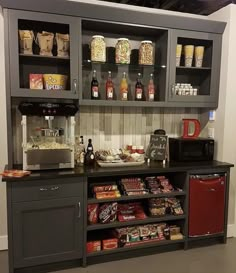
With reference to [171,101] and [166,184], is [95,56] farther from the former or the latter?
[166,184]

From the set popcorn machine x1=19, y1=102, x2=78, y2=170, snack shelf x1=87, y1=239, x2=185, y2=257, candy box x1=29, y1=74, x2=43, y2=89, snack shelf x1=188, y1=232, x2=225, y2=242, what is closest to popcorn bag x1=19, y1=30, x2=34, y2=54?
candy box x1=29, y1=74, x2=43, y2=89

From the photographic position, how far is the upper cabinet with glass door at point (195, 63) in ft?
8.97

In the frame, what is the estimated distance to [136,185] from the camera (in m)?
2.57

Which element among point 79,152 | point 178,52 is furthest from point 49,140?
point 178,52

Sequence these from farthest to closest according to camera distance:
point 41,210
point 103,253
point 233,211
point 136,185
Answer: point 233,211 < point 136,185 < point 103,253 < point 41,210

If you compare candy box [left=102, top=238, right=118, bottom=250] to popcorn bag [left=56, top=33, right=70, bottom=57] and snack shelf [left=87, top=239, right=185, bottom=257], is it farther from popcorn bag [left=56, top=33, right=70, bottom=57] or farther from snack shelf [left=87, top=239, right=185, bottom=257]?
popcorn bag [left=56, top=33, right=70, bottom=57]

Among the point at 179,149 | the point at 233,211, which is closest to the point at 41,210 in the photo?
the point at 179,149

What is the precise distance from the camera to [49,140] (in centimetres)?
250

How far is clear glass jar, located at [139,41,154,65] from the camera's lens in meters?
2.70

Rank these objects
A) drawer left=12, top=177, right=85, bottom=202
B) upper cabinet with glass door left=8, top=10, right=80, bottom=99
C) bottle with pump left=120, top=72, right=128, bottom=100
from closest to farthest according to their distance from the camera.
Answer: drawer left=12, top=177, right=85, bottom=202 < upper cabinet with glass door left=8, top=10, right=80, bottom=99 < bottle with pump left=120, top=72, right=128, bottom=100

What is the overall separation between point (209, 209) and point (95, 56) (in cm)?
194

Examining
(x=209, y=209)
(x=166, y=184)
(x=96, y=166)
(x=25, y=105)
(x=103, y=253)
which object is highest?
(x=25, y=105)

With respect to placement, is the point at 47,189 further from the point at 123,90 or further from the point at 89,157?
the point at 123,90

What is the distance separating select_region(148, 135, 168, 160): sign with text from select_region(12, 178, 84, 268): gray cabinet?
0.93m
